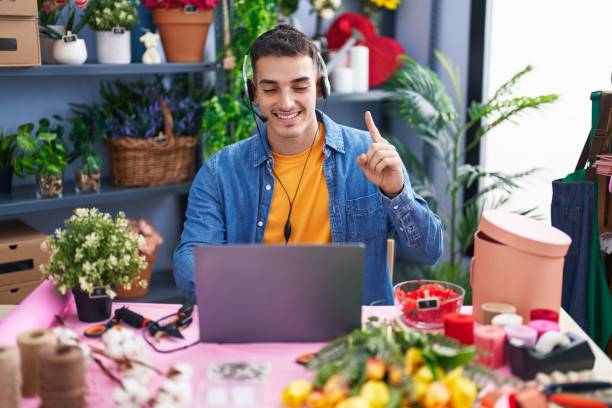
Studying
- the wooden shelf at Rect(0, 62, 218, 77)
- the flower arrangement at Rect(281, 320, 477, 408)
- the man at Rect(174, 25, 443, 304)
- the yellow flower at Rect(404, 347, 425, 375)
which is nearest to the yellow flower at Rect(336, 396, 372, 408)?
the flower arrangement at Rect(281, 320, 477, 408)

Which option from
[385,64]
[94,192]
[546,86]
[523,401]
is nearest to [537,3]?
[546,86]

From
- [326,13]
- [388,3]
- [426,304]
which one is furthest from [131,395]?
[388,3]

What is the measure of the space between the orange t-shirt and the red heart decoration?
1.69m

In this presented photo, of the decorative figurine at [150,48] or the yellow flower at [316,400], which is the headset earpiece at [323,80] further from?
the decorative figurine at [150,48]

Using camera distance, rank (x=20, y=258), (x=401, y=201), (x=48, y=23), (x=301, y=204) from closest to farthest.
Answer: (x=401, y=201) < (x=301, y=204) < (x=20, y=258) < (x=48, y=23)

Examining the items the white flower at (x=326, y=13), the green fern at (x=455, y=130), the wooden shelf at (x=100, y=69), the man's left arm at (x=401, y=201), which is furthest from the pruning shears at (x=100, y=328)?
the white flower at (x=326, y=13)

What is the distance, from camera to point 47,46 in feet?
9.59

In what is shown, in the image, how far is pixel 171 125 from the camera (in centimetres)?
309

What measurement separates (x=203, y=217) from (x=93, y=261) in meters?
0.53

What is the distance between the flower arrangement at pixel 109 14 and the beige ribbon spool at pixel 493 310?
2.06 m

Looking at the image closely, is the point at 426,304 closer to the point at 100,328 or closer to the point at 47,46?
the point at 100,328

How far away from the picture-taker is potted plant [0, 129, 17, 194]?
2846 millimetres

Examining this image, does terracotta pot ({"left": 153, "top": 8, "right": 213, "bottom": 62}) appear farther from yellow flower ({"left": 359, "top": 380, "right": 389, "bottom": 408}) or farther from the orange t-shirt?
yellow flower ({"left": 359, "top": 380, "right": 389, "bottom": 408})

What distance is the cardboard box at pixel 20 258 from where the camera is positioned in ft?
9.09
